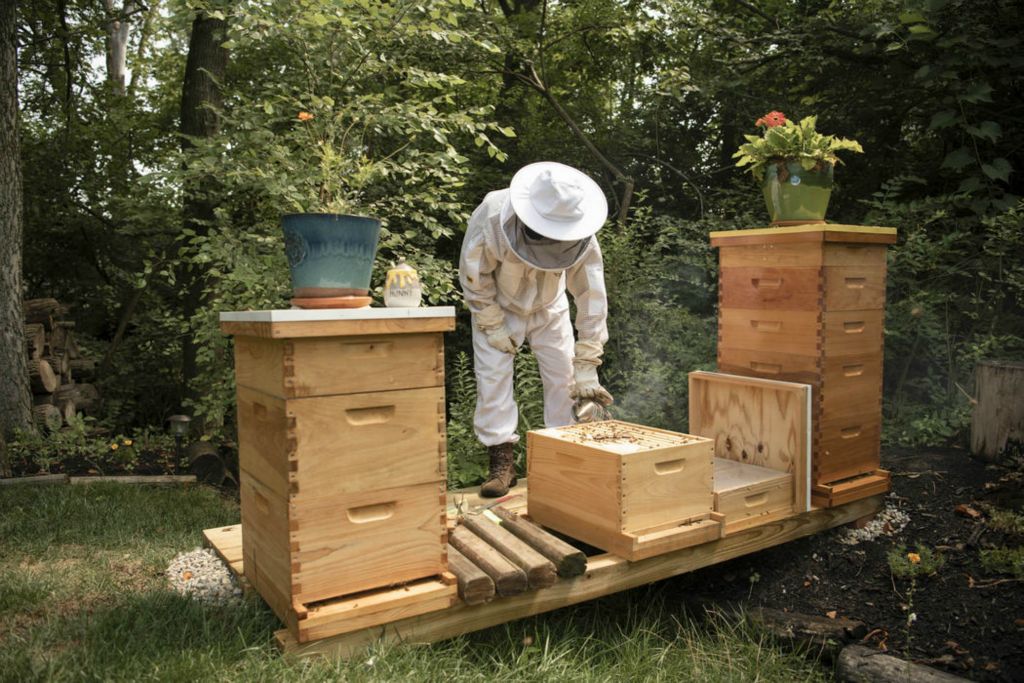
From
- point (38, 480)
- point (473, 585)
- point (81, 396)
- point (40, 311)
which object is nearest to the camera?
point (473, 585)

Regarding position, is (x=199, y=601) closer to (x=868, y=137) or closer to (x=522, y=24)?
(x=522, y=24)

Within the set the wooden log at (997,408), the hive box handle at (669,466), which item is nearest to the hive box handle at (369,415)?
the hive box handle at (669,466)

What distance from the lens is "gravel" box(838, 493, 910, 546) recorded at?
3729mm

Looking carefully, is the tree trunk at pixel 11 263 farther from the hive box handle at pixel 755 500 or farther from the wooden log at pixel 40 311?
the hive box handle at pixel 755 500

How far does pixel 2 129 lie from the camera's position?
542 cm

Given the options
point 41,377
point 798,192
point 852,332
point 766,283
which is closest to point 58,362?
point 41,377

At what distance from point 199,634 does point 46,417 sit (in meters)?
4.49

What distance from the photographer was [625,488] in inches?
110

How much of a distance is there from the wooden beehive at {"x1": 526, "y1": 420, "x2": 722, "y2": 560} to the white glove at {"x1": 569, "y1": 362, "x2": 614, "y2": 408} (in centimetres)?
44

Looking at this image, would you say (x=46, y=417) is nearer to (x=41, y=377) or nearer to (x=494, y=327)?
(x=41, y=377)

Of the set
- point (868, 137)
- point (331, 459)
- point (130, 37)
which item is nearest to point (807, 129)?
point (331, 459)

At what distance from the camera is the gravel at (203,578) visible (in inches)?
108

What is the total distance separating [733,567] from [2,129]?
18.3 feet

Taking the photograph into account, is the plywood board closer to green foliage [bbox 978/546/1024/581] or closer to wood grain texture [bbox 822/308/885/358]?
wood grain texture [bbox 822/308/885/358]
